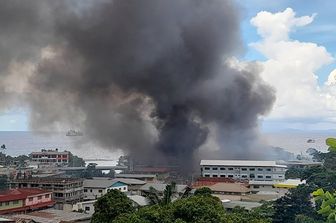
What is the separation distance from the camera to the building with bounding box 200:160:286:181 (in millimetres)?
35312

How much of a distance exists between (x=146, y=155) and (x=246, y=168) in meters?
15.5

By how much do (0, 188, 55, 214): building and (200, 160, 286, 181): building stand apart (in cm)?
1725

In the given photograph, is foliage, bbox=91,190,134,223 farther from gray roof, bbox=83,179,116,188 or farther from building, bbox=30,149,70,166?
building, bbox=30,149,70,166

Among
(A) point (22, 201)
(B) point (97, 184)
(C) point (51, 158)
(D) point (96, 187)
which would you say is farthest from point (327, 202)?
(C) point (51, 158)

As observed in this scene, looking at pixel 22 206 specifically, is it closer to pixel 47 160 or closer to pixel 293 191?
pixel 293 191

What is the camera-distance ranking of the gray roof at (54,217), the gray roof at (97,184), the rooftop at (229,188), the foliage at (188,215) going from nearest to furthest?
the foliage at (188,215) < the gray roof at (54,217) < the rooftop at (229,188) < the gray roof at (97,184)

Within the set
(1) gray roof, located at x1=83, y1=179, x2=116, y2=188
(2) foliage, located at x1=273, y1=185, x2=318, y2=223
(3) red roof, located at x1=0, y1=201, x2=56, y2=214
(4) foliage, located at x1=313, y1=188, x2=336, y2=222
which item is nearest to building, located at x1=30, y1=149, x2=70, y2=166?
(1) gray roof, located at x1=83, y1=179, x2=116, y2=188

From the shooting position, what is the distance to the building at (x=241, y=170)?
116 feet

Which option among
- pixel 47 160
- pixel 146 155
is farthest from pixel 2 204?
pixel 47 160

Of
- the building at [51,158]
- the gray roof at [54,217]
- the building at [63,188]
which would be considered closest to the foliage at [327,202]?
the gray roof at [54,217]

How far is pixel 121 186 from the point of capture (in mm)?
28031

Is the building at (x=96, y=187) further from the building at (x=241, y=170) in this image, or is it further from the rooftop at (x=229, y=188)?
the building at (x=241, y=170)

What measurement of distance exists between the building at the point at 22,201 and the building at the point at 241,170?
17.3 meters

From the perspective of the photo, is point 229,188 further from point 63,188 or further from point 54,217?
point 54,217
